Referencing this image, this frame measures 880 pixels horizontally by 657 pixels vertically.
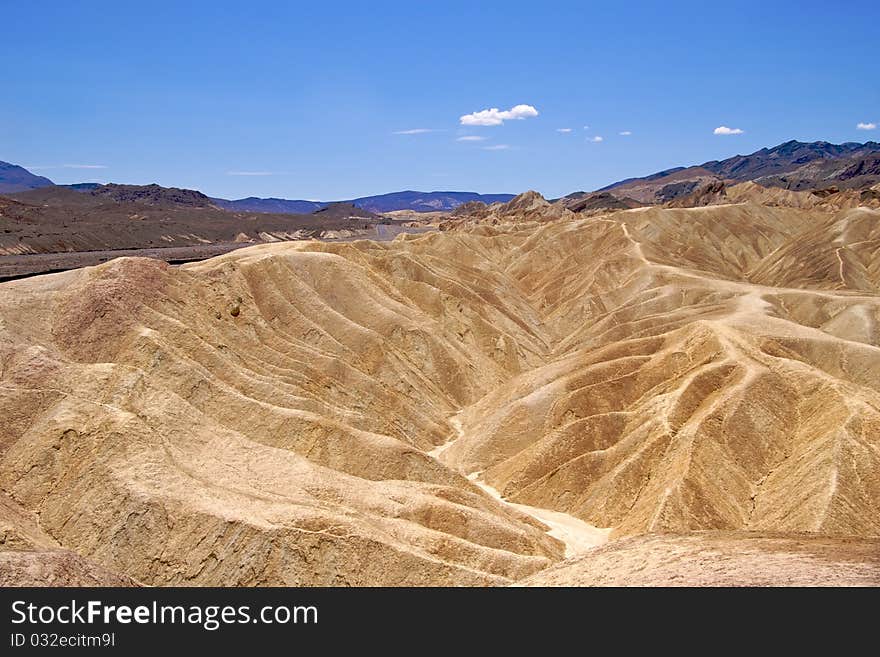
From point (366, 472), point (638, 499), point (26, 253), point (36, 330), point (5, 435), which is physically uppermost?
point (26, 253)

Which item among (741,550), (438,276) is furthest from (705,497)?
(438,276)

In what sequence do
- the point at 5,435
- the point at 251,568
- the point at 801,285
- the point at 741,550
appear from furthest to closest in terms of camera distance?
the point at 801,285 → the point at 5,435 → the point at 251,568 → the point at 741,550

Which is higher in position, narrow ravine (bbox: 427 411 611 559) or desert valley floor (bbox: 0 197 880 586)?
desert valley floor (bbox: 0 197 880 586)

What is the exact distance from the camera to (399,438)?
1737 inches

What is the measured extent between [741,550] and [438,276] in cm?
5873

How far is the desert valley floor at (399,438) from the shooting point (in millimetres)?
24891

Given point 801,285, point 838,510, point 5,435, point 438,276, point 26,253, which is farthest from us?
point 26,253

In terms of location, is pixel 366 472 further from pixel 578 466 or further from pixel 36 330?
pixel 36 330

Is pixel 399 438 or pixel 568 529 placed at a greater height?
pixel 399 438

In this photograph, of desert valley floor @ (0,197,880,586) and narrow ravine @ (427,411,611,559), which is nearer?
desert valley floor @ (0,197,880,586)

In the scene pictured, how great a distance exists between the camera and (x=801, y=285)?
303 ft

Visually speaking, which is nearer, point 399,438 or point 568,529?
point 568,529

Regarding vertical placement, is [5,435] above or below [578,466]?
above

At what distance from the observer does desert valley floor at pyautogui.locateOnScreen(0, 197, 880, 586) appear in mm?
24891
